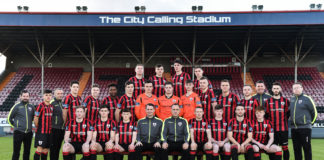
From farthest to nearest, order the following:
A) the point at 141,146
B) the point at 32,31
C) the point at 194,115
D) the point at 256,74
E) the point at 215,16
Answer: the point at 256,74, the point at 32,31, the point at 215,16, the point at 194,115, the point at 141,146

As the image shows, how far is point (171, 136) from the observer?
497 cm

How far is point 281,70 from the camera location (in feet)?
64.0

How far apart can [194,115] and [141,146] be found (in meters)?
1.32

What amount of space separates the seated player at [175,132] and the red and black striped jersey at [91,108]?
1643 mm

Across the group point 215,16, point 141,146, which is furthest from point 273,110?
point 215,16

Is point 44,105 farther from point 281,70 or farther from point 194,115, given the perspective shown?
point 281,70

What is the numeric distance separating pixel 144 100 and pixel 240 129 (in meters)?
2.04

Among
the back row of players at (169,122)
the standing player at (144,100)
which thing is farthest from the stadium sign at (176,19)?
the standing player at (144,100)

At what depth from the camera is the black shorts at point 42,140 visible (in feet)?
17.1

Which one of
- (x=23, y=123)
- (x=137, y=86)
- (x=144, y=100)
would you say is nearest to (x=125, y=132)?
(x=144, y=100)

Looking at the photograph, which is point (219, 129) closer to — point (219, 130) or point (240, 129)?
point (219, 130)

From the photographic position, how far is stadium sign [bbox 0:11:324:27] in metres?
13.1

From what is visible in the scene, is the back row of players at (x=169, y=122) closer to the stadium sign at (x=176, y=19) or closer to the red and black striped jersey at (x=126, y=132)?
the red and black striped jersey at (x=126, y=132)

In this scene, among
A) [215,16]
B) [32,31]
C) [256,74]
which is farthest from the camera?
[256,74]
